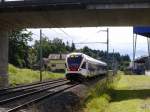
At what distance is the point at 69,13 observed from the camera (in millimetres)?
33125

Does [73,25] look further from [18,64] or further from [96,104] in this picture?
[18,64]

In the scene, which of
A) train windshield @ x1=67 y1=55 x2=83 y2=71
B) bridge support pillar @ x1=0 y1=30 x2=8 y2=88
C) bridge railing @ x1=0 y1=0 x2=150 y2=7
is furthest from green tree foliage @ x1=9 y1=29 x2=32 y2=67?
bridge railing @ x1=0 y1=0 x2=150 y2=7

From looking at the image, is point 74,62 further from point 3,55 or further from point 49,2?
point 49,2

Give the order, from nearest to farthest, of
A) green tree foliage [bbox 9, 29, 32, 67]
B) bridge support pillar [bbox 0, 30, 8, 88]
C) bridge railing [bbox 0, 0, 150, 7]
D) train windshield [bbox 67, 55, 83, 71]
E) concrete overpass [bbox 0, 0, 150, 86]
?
1. bridge railing [bbox 0, 0, 150, 7]
2. concrete overpass [bbox 0, 0, 150, 86]
3. bridge support pillar [bbox 0, 30, 8, 88]
4. train windshield [bbox 67, 55, 83, 71]
5. green tree foliage [bbox 9, 29, 32, 67]

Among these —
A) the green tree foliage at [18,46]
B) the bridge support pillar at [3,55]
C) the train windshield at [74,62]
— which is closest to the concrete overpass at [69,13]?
the bridge support pillar at [3,55]

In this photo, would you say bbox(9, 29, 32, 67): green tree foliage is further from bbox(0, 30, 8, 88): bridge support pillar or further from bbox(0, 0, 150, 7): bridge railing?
bbox(0, 0, 150, 7): bridge railing

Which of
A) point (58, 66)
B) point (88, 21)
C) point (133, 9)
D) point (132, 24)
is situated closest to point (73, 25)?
point (88, 21)

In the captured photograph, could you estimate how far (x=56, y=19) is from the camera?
1378 inches

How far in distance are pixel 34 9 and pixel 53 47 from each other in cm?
12570

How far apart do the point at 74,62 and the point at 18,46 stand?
43.5 meters

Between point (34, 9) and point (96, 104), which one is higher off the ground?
point (34, 9)

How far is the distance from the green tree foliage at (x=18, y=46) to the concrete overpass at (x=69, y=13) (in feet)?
150

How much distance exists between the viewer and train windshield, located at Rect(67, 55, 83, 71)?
46850 millimetres

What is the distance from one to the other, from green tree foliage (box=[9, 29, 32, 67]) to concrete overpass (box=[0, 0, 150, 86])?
4581cm
